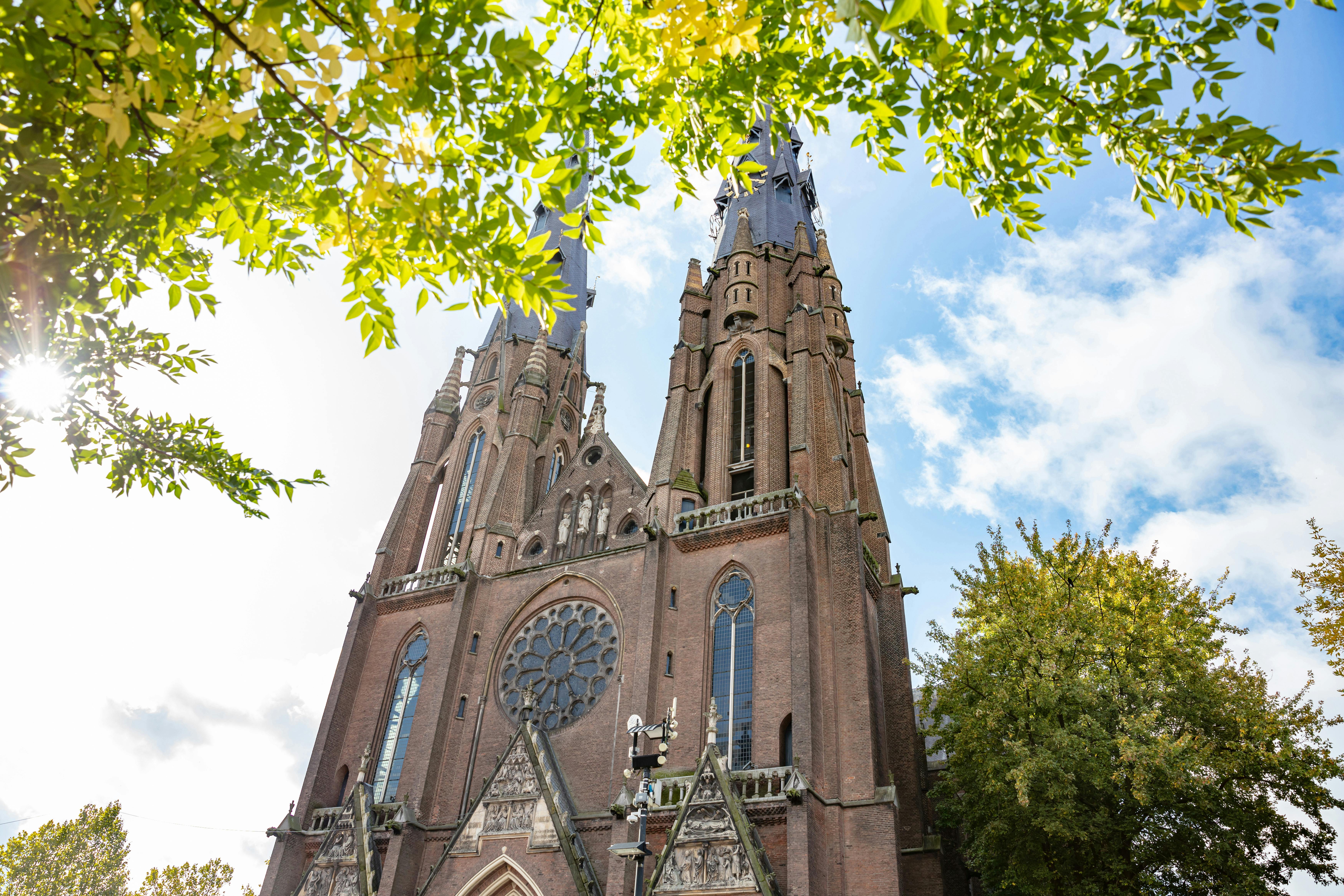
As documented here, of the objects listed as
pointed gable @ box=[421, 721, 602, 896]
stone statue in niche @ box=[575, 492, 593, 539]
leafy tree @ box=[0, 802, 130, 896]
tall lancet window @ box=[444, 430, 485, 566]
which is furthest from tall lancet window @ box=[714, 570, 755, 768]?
leafy tree @ box=[0, 802, 130, 896]

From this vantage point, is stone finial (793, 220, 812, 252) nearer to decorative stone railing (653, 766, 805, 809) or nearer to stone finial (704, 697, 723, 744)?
stone finial (704, 697, 723, 744)

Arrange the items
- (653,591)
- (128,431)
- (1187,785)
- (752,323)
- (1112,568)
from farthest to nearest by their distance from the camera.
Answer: (752,323), (653,591), (1112,568), (1187,785), (128,431)

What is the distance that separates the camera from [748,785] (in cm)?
1873

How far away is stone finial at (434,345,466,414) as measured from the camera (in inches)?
1369

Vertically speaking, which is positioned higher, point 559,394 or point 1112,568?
point 559,394

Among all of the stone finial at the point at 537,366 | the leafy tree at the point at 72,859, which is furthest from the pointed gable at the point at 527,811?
the leafy tree at the point at 72,859

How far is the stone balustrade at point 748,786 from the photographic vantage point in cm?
1820

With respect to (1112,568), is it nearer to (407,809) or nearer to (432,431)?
(407,809)

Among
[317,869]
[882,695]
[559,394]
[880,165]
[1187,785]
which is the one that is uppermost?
[559,394]

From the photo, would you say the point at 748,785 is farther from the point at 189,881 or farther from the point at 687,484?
the point at 189,881

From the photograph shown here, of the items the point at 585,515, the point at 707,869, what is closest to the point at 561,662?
the point at 585,515

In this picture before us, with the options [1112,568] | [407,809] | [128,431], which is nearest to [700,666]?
[407,809]

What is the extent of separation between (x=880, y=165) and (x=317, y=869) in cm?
2371

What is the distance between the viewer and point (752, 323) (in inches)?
1192
